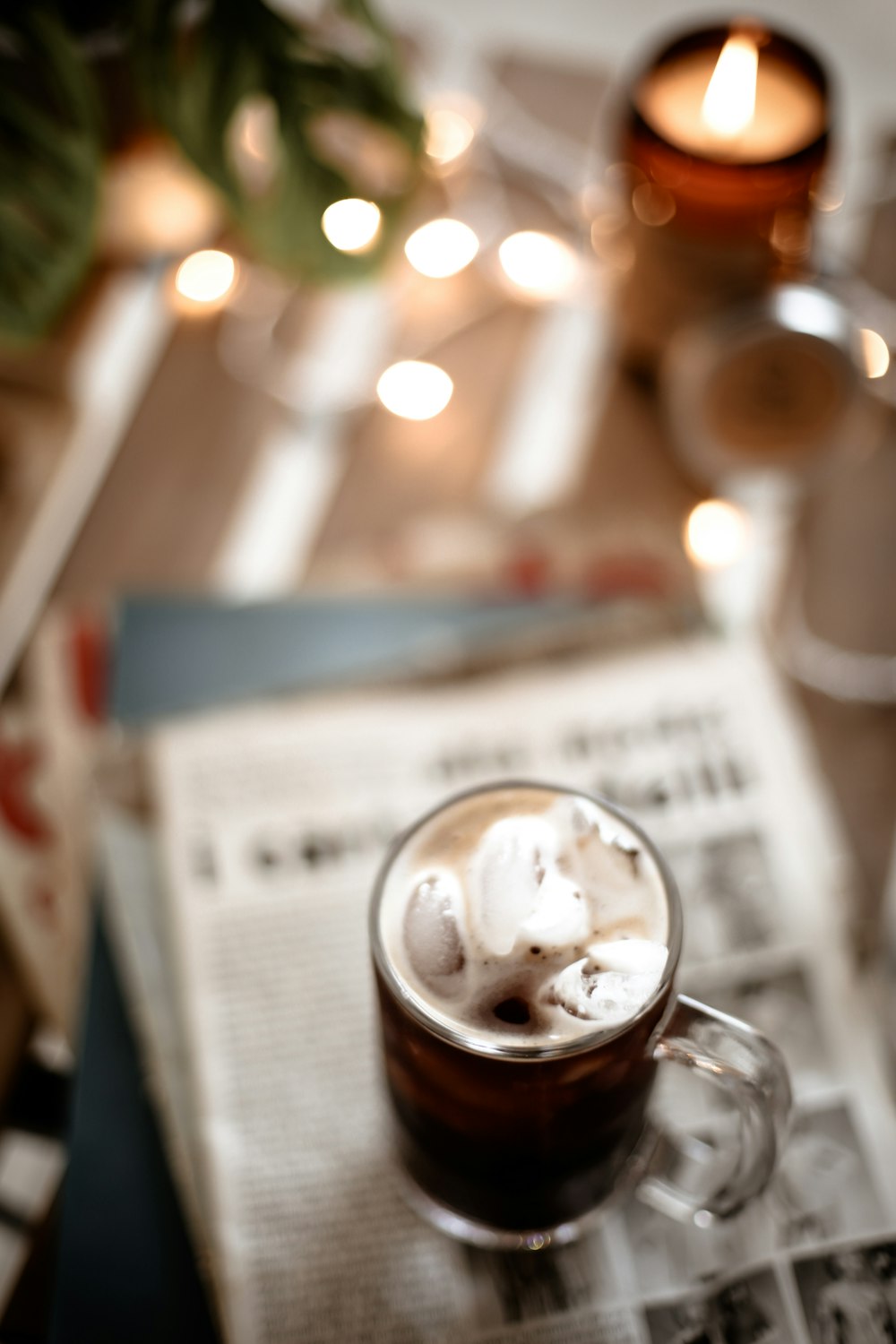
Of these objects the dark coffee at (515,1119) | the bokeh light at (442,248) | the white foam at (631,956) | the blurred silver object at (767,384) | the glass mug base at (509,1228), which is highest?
the bokeh light at (442,248)

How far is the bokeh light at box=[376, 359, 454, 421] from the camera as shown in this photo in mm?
668

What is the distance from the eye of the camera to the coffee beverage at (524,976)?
35 centimetres

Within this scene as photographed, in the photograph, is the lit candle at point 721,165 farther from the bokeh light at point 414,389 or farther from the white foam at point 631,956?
the white foam at point 631,956

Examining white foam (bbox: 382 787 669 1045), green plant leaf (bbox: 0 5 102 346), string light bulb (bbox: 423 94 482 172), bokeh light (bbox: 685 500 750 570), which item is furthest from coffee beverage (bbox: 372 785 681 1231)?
string light bulb (bbox: 423 94 482 172)

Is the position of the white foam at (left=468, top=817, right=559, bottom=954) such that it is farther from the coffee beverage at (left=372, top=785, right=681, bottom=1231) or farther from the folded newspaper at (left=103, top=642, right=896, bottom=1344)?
the folded newspaper at (left=103, top=642, right=896, bottom=1344)

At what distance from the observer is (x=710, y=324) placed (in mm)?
571

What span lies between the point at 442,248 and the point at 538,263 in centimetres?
6

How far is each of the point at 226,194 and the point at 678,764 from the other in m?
0.37

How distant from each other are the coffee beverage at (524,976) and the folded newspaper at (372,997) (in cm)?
6

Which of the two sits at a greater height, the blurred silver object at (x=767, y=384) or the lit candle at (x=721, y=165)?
the lit candle at (x=721, y=165)

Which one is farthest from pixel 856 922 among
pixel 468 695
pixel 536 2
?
pixel 536 2

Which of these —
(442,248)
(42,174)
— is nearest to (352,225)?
(442,248)

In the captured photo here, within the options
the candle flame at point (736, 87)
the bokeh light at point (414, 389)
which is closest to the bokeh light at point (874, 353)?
the candle flame at point (736, 87)

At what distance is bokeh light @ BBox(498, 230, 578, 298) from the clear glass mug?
0.42 metres
